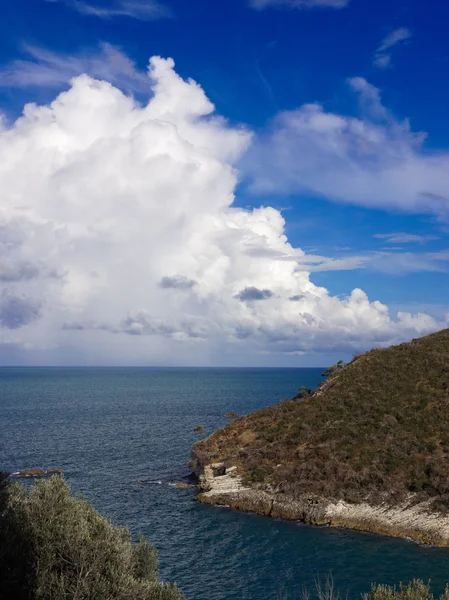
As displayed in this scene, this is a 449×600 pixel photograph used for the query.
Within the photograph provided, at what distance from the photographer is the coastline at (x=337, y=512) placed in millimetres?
52281

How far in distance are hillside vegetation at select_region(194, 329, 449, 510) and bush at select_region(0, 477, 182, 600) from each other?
125ft

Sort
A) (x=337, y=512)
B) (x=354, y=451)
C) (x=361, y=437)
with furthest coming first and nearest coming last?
(x=361, y=437), (x=354, y=451), (x=337, y=512)

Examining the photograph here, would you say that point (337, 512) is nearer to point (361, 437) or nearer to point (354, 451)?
point (354, 451)

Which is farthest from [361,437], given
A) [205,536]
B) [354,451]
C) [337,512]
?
[205,536]

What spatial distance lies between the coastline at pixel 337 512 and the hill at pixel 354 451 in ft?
0.38

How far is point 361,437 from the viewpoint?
71.1m

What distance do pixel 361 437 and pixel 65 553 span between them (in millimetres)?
53213

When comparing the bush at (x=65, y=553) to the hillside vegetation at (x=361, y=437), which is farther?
the hillside vegetation at (x=361, y=437)

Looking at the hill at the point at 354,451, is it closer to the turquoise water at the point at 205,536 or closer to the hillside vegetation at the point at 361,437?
the hillside vegetation at the point at 361,437

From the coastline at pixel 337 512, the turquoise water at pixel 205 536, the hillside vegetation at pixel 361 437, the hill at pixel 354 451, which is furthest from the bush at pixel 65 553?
the hillside vegetation at pixel 361 437

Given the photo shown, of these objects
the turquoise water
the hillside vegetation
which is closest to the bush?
the turquoise water

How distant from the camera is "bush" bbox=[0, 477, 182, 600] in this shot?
24.6 meters

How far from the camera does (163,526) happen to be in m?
56.2

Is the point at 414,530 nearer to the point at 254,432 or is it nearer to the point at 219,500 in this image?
the point at 219,500
